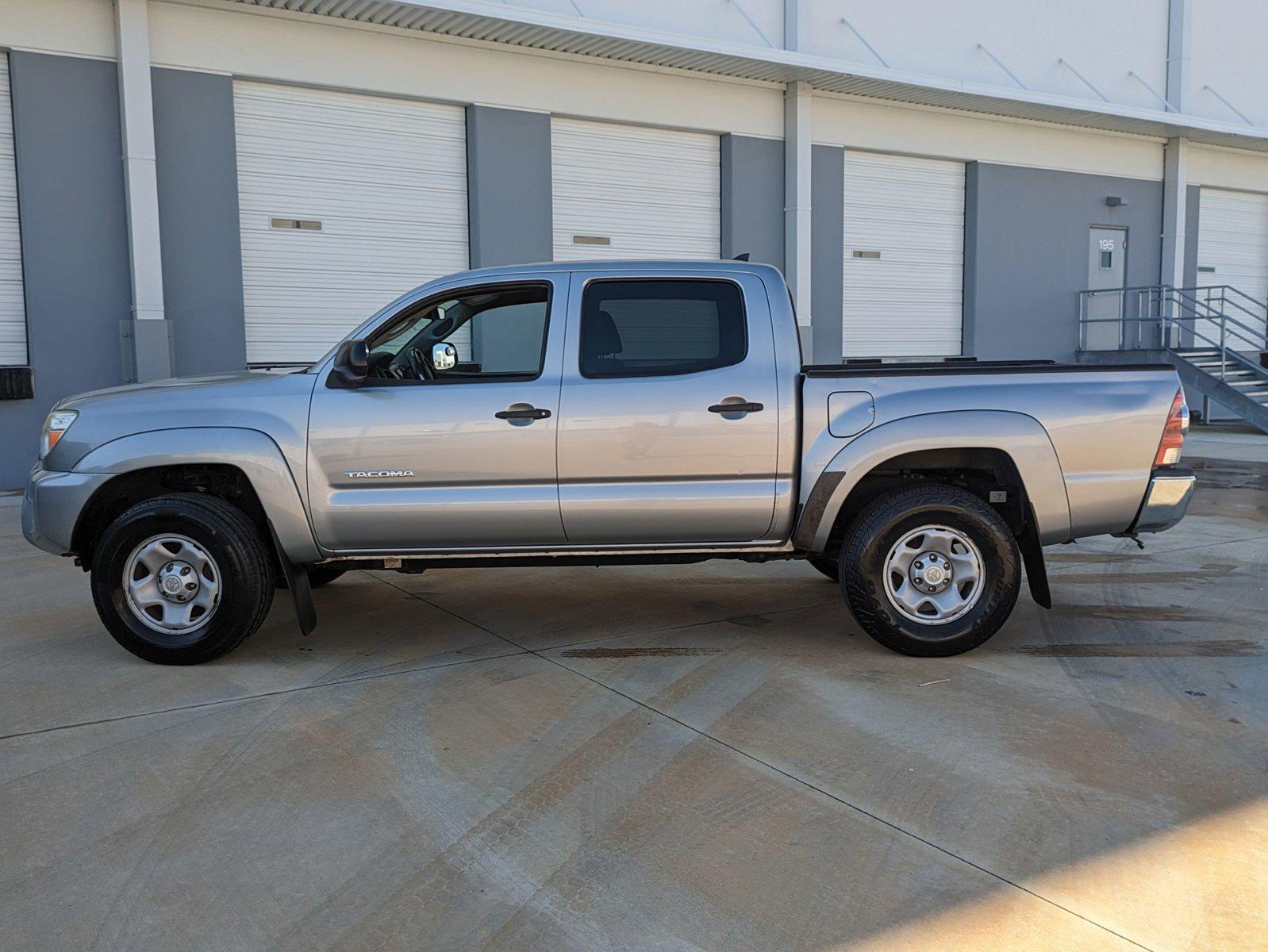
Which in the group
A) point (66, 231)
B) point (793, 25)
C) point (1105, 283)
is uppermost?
point (793, 25)

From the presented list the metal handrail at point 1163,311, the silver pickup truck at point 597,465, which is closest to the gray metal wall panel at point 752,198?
the metal handrail at point 1163,311

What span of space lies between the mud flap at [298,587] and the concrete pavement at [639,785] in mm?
224

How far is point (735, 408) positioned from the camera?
18.3ft

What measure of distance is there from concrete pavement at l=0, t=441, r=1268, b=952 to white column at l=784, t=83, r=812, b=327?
1118cm

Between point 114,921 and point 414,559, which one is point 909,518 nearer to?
point 414,559

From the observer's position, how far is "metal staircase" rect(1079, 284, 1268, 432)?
1998 centimetres

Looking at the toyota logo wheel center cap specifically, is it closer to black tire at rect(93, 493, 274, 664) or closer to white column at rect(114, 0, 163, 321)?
black tire at rect(93, 493, 274, 664)

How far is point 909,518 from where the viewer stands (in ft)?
18.6

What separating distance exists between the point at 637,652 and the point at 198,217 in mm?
9719

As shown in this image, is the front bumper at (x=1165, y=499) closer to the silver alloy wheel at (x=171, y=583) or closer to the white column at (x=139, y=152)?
the silver alloy wheel at (x=171, y=583)

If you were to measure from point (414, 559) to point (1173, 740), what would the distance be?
3.68m

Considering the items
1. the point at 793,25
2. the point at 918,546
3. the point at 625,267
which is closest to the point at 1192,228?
the point at 793,25

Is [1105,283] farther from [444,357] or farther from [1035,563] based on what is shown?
[444,357]

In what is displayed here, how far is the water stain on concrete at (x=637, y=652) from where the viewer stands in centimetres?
586
